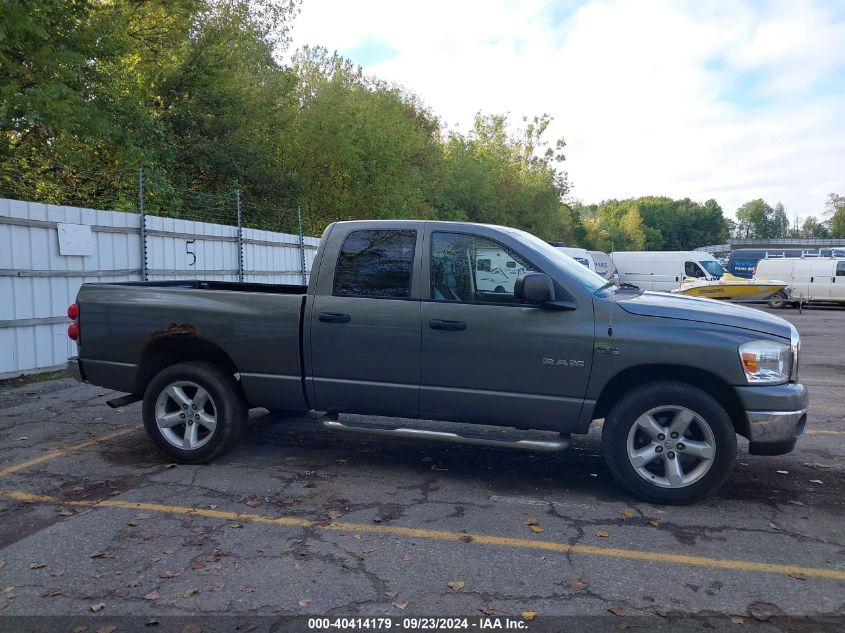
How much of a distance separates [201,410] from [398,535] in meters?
2.22

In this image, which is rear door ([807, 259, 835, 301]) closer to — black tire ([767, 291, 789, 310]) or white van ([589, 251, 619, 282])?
black tire ([767, 291, 789, 310])

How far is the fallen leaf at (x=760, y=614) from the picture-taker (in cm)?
333

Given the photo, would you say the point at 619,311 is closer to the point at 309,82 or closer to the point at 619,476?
the point at 619,476

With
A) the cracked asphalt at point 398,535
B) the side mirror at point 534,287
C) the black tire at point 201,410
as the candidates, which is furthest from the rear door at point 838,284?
the black tire at point 201,410

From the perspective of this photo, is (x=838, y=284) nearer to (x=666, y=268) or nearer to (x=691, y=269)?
(x=691, y=269)

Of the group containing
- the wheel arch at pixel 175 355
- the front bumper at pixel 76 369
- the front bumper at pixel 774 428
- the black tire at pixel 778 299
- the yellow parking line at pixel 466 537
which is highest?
the wheel arch at pixel 175 355

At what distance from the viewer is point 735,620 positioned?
130 inches

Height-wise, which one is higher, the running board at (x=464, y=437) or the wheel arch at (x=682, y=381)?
the wheel arch at (x=682, y=381)

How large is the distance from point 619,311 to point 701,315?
558 mm

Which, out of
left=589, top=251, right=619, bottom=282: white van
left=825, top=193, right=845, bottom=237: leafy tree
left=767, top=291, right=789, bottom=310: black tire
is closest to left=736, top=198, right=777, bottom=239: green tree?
left=825, top=193, right=845, bottom=237: leafy tree

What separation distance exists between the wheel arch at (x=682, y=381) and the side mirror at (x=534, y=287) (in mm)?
753

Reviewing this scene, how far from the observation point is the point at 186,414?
5637 millimetres

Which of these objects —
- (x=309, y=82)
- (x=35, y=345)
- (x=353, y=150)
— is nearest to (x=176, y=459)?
(x=35, y=345)

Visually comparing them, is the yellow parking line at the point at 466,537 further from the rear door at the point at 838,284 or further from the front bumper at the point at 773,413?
the rear door at the point at 838,284
